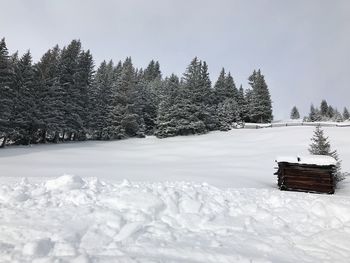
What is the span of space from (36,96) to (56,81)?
11.5ft

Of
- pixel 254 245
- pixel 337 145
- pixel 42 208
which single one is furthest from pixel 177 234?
pixel 337 145

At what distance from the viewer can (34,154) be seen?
3094 centimetres

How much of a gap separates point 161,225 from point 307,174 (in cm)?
1375

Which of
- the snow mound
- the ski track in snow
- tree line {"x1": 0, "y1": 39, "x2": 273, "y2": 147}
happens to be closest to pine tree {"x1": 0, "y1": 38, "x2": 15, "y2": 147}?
tree line {"x1": 0, "y1": 39, "x2": 273, "y2": 147}

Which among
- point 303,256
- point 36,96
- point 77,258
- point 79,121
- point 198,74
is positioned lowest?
point 303,256

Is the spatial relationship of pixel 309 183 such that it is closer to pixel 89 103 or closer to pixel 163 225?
pixel 163 225

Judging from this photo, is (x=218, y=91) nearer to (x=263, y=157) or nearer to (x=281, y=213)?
(x=263, y=157)

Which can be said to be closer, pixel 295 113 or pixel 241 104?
pixel 241 104

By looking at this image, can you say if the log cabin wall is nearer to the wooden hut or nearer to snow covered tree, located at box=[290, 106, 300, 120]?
the wooden hut

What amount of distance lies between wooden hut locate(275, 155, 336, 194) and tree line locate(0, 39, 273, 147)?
29224 millimetres

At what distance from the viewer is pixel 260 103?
2680 inches

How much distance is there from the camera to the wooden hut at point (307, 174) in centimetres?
1897

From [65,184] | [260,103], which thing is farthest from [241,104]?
[65,184]

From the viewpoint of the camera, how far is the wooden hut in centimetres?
1897
